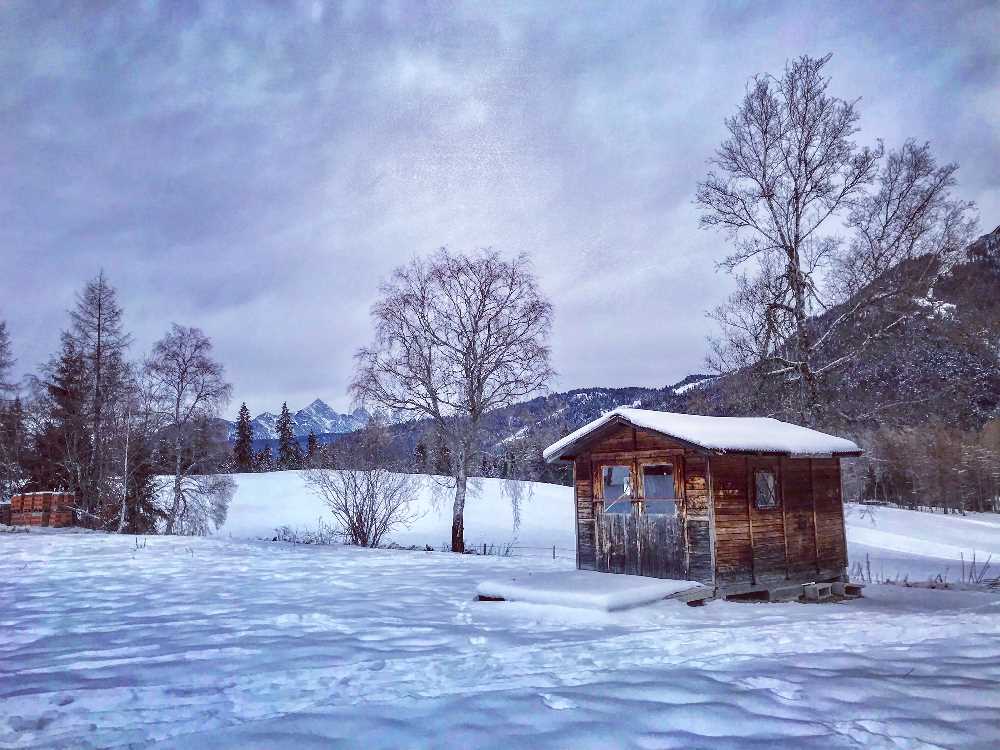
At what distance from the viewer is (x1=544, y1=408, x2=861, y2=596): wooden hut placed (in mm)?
Result: 12914

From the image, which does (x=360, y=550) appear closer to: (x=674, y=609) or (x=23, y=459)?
(x=674, y=609)

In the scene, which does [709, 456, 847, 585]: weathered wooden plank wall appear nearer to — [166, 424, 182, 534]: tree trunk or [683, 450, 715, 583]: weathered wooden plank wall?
[683, 450, 715, 583]: weathered wooden plank wall

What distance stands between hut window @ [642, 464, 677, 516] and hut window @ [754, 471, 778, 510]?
191cm

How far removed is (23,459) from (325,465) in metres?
15.4

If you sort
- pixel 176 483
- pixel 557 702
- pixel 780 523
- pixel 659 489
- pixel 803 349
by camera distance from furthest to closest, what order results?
pixel 176 483
pixel 803 349
pixel 780 523
pixel 659 489
pixel 557 702

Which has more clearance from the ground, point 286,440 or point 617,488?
point 286,440

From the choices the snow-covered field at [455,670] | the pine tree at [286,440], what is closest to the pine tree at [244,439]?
the pine tree at [286,440]

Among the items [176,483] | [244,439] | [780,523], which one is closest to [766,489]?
[780,523]

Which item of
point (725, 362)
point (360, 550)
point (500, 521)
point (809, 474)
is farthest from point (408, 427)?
point (500, 521)

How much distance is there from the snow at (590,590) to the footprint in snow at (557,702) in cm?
467

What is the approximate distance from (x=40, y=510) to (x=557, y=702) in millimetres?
29023

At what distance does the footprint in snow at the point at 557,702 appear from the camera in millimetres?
5605

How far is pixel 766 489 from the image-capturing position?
46.9 feet

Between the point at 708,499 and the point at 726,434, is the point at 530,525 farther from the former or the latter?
the point at 726,434
